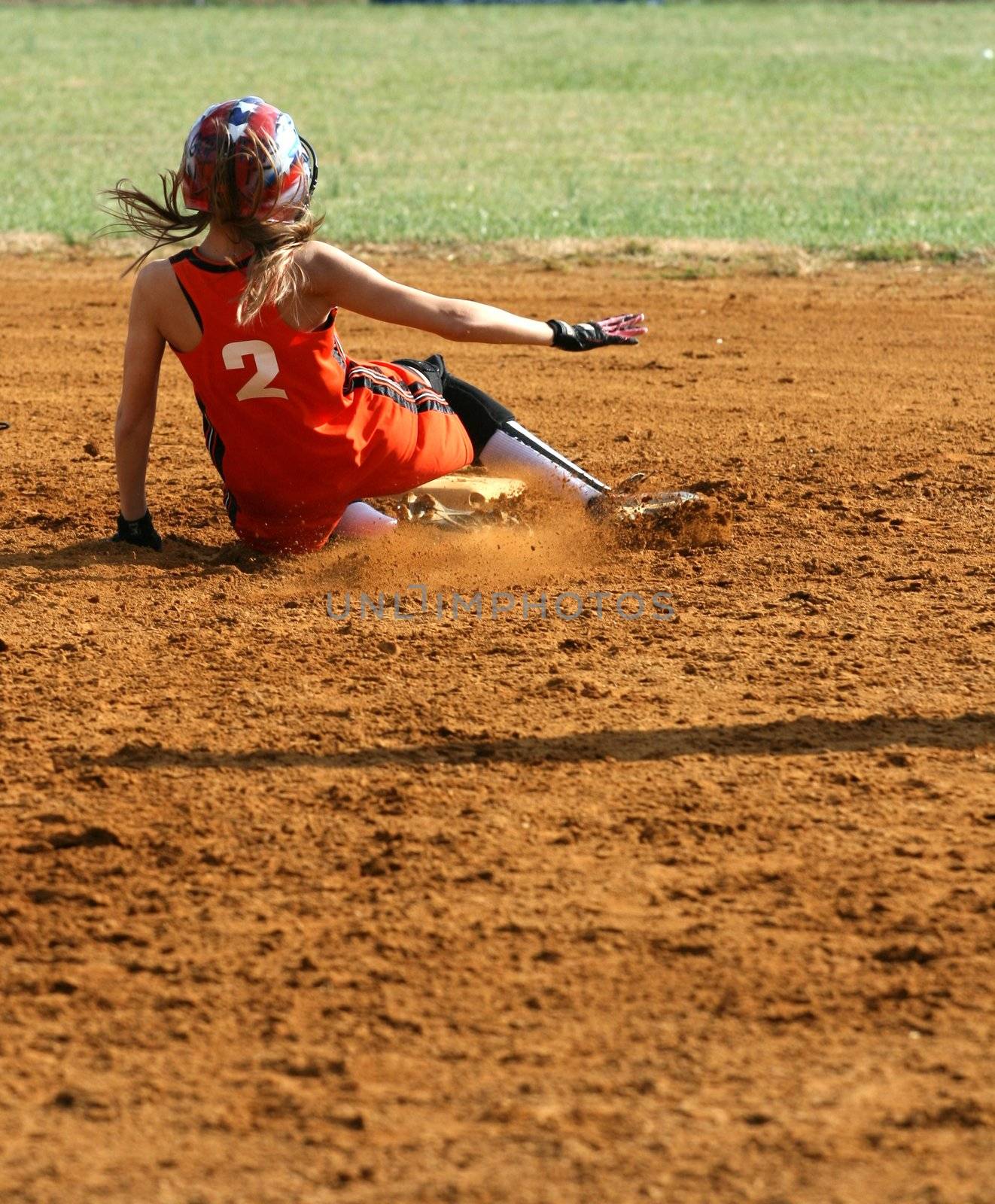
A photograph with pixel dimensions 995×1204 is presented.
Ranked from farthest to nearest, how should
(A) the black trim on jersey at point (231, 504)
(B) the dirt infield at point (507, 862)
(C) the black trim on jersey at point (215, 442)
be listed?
(A) the black trim on jersey at point (231, 504), (C) the black trim on jersey at point (215, 442), (B) the dirt infield at point (507, 862)

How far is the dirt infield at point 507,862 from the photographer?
2.45m

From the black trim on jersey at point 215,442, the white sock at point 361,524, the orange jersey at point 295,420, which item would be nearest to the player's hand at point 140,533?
the orange jersey at point 295,420

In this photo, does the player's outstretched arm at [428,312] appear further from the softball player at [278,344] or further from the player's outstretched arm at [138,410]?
the player's outstretched arm at [138,410]

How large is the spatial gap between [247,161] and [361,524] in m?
1.31

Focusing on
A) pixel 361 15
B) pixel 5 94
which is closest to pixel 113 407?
pixel 5 94

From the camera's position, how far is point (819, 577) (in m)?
5.14

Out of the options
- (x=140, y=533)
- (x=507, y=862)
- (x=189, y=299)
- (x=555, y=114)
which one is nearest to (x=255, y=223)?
(x=189, y=299)

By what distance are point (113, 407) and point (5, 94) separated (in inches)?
642

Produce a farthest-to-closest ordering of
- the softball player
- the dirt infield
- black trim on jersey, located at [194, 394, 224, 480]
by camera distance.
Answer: black trim on jersey, located at [194, 394, 224, 480], the softball player, the dirt infield

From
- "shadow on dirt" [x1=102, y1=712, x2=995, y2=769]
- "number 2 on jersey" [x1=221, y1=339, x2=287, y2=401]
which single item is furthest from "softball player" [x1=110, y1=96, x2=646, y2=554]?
"shadow on dirt" [x1=102, y1=712, x2=995, y2=769]

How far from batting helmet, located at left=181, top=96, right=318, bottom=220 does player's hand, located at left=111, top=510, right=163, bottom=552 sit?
3.82ft

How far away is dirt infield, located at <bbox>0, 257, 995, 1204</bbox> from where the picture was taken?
8.03 feet

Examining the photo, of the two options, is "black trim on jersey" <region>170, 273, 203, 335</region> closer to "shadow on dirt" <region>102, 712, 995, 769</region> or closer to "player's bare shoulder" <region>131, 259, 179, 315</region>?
"player's bare shoulder" <region>131, 259, 179, 315</region>

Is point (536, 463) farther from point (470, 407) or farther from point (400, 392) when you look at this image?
point (400, 392)
